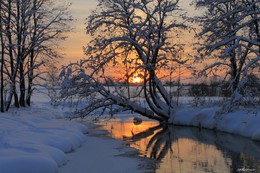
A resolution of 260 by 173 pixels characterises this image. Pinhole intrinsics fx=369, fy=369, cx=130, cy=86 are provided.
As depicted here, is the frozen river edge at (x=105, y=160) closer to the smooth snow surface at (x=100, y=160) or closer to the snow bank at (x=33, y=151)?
the smooth snow surface at (x=100, y=160)

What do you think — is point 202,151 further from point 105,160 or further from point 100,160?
point 100,160

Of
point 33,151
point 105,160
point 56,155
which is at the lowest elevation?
point 105,160

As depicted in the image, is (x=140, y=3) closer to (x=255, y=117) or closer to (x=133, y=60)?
(x=133, y=60)

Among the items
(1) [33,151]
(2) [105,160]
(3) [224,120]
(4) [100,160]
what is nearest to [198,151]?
(2) [105,160]

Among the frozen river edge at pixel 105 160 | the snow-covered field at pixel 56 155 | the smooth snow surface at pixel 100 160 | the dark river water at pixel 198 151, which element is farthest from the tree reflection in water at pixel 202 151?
the snow-covered field at pixel 56 155

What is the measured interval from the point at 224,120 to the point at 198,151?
8.11 m

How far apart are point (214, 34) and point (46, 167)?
47.4ft

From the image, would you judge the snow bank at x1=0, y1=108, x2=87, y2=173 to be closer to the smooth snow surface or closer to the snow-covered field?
the snow-covered field

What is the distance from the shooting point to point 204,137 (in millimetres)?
18641

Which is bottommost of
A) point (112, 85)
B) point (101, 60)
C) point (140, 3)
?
point (112, 85)

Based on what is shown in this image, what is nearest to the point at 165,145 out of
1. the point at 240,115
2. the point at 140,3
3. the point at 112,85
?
the point at 240,115

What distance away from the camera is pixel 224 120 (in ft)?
70.7

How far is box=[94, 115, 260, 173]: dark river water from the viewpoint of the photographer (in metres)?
10.9

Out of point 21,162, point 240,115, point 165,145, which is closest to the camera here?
point 21,162
